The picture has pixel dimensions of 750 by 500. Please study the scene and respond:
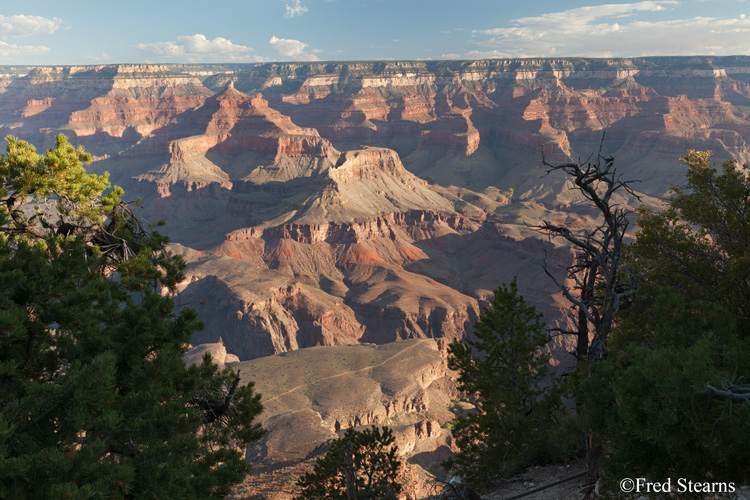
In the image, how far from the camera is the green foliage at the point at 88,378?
24.6 ft

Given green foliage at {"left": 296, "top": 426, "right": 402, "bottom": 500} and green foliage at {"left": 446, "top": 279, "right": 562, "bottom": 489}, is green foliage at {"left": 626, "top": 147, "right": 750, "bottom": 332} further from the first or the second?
green foliage at {"left": 296, "top": 426, "right": 402, "bottom": 500}

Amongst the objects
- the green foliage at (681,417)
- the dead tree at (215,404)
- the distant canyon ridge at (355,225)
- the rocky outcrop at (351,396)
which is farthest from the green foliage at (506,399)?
the rocky outcrop at (351,396)

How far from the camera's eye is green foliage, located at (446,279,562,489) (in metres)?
19.6

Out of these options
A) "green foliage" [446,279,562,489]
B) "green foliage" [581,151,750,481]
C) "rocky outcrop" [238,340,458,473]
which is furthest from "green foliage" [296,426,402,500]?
"rocky outcrop" [238,340,458,473]

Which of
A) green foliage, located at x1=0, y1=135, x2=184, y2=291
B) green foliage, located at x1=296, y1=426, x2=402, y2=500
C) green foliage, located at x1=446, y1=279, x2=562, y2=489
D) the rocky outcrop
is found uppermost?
green foliage, located at x1=0, y1=135, x2=184, y2=291

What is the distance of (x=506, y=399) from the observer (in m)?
19.4

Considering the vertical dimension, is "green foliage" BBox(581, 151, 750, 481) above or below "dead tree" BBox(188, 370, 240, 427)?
above

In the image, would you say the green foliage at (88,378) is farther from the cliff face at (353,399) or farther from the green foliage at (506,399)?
the cliff face at (353,399)

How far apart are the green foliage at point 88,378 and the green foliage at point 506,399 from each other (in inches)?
410

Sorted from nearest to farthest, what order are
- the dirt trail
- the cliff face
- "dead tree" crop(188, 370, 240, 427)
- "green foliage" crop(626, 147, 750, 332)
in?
"dead tree" crop(188, 370, 240, 427), "green foliage" crop(626, 147, 750, 332), the cliff face, the dirt trail

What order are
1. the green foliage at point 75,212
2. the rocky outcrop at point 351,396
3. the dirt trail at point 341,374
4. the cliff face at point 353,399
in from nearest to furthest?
1. the green foliage at point 75,212
2. the cliff face at point 353,399
3. the rocky outcrop at point 351,396
4. the dirt trail at point 341,374

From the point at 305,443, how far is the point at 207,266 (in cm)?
6400

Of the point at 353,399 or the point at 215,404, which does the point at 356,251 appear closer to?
the point at 353,399

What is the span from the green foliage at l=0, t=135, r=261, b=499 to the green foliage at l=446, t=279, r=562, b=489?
10.4 meters
